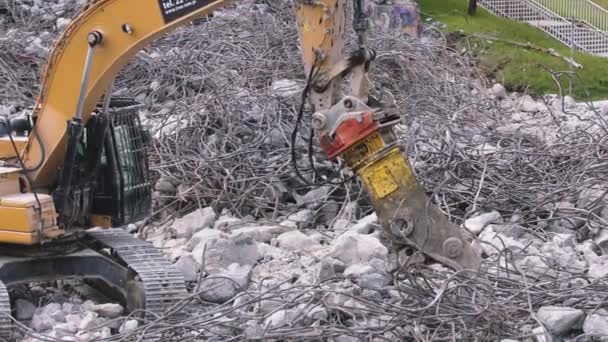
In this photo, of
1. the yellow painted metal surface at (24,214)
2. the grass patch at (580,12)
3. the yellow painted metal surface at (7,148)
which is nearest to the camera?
the yellow painted metal surface at (24,214)

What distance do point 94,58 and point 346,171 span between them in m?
3.49

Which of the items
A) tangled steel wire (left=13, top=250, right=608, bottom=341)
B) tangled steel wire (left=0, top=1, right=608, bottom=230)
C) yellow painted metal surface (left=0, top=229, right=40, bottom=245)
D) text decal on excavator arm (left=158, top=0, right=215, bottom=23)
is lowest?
tangled steel wire (left=0, top=1, right=608, bottom=230)

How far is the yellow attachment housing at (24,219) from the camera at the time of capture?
252 inches

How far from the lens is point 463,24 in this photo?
18828mm

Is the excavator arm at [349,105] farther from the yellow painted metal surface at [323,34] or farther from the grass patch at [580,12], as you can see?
the grass patch at [580,12]

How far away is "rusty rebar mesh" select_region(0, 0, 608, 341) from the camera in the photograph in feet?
19.3

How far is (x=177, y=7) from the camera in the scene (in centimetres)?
602

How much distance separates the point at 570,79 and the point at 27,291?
9.66 m

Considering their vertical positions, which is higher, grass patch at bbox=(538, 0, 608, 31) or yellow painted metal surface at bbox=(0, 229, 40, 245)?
yellow painted metal surface at bbox=(0, 229, 40, 245)

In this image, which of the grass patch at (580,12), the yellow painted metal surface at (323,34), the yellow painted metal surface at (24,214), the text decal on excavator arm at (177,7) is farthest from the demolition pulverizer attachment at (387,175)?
the grass patch at (580,12)

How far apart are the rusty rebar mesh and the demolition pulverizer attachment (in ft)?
0.79

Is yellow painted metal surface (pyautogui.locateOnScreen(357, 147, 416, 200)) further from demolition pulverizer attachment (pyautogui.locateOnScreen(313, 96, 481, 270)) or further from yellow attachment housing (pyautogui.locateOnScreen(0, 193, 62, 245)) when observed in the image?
yellow attachment housing (pyautogui.locateOnScreen(0, 193, 62, 245))

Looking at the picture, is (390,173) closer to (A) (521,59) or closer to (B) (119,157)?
(B) (119,157)

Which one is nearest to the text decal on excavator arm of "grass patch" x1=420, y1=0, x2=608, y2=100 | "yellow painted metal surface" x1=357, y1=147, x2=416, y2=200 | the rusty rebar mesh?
"yellow painted metal surface" x1=357, y1=147, x2=416, y2=200
